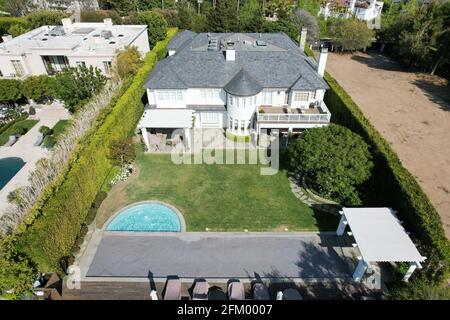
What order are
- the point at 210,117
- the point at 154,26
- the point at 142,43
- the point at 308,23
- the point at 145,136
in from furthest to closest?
the point at 308,23, the point at 154,26, the point at 142,43, the point at 210,117, the point at 145,136

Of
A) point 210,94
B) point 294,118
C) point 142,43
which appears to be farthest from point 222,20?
point 294,118

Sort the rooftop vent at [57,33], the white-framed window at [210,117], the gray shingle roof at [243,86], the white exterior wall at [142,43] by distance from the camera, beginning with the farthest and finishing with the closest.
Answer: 1. the white exterior wall at [142,43]
2. the rooftop vent at [57,33]
3. the white-framed window at [210,117]
4. the gray shingle roof at [243,86]

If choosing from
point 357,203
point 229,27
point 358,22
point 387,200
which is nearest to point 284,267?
point 357,203

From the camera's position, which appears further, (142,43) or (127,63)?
(142,43)

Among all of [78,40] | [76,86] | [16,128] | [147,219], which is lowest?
[147,219]

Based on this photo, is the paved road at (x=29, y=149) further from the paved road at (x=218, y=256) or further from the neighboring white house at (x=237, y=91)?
the neighboring white house at (x=237, y=91)

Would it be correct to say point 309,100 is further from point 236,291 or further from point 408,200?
point 236,291

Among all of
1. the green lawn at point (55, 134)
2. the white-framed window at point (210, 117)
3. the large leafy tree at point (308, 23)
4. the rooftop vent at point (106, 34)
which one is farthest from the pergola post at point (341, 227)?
the large leafy tree at point (308, 23)
